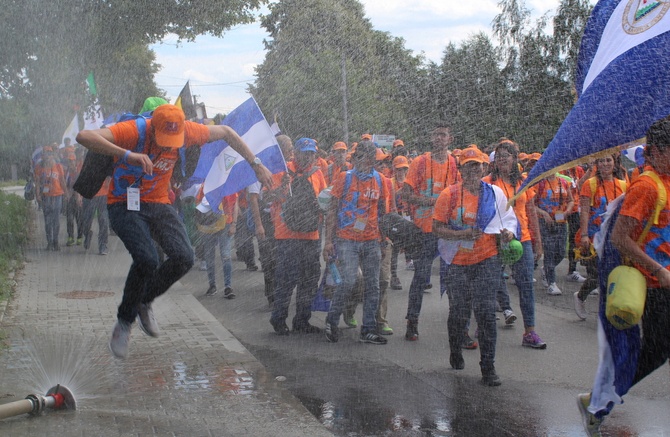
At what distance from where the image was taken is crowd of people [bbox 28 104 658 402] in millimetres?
5527

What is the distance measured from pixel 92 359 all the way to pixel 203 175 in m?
2.36

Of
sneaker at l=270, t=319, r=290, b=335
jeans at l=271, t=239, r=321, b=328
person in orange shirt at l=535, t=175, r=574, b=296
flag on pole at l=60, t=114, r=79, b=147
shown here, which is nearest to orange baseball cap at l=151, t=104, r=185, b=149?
jeans at l=271, t=239, r=321, b=328

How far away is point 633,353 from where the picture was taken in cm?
430

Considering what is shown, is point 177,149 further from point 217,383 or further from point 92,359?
point 92,359

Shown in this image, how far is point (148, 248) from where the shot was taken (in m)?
5.54

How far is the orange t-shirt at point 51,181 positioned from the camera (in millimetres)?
15711

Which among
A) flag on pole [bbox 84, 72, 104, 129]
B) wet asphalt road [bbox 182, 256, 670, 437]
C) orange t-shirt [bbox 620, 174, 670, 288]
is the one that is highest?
flag on pole [bbox 84, 72, 104, 129]

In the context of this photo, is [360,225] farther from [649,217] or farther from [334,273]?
[649,217]

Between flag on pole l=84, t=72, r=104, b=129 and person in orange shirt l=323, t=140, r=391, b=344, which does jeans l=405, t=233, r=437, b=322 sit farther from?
flag on pole l=84, t=72, r=104, b=129

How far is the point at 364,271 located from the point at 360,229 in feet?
1.35

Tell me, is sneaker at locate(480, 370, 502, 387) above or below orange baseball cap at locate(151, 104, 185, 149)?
below

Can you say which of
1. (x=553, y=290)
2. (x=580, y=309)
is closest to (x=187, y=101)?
(x=580, y=309)

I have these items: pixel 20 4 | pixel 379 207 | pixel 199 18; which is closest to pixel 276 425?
pixel 379 207

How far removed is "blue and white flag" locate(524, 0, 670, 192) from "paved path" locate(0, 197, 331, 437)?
2.23m
